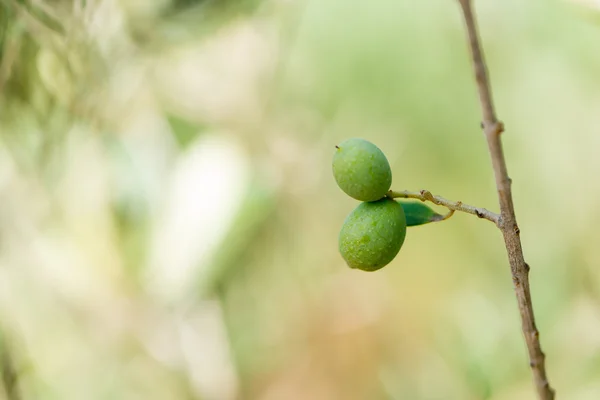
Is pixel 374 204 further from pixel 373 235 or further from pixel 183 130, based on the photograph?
pixel 183 130

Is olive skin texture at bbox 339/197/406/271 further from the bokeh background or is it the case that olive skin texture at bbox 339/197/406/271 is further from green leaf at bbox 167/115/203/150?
green leaf at bbox 167/115/203/150

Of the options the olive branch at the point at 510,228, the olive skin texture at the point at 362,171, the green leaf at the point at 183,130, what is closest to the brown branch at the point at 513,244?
the olive branch at the point at 510,228

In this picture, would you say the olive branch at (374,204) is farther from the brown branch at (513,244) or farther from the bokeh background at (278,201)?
the bokeh background at (278,201)

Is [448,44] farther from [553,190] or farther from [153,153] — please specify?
[153,153]

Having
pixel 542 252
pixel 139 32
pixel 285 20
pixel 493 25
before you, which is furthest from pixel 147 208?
pixel 493 25

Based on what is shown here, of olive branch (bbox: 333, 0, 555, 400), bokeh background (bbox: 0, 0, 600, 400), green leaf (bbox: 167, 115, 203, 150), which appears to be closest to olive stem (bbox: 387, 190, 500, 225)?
olive branch (bbox: 333, 0, 555, 400)

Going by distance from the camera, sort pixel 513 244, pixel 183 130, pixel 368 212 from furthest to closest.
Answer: pixel 183 130
pixel 368 212
pixel 513 244

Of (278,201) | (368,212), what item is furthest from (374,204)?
(278,201)
